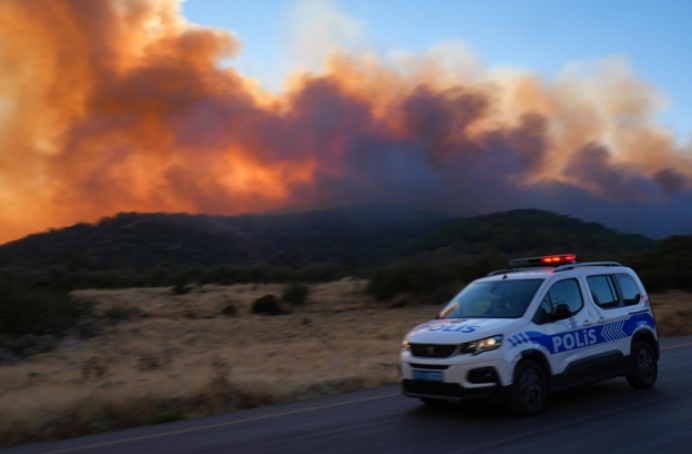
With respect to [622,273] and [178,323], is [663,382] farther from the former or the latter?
[178,323]

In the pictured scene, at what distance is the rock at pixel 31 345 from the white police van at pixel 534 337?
22.3 m

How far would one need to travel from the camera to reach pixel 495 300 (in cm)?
966

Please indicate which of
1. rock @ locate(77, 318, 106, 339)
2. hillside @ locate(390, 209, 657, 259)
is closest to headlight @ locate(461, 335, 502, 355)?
rock @ locate(77, 318, 106, 339)

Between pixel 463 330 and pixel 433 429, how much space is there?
1337mm

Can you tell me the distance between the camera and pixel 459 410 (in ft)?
31.0

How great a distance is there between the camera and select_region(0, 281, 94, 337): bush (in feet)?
93.4

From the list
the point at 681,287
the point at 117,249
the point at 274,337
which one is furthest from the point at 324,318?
the point at 117,249

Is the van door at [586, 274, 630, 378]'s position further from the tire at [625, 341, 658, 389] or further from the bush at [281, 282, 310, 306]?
the bush at [281, 282, 310, 306]

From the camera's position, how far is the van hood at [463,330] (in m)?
8.64

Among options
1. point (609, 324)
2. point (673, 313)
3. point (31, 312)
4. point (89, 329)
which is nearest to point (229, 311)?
point (89, 329)

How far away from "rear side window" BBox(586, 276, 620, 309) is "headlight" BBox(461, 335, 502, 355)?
93.3 inches

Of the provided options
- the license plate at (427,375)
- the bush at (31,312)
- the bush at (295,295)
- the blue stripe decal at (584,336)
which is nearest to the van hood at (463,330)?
the blue stripe decal at (584,336)

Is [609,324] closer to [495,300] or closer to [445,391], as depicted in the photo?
[495,300]

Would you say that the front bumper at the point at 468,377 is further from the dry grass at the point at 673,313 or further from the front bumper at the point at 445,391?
the dry grass at the point at 673,313
